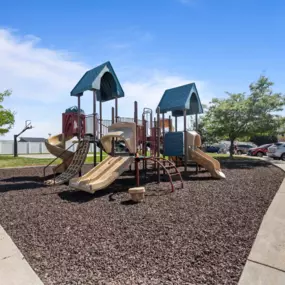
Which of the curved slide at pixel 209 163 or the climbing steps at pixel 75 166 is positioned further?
the curved slide at pixel 209 163

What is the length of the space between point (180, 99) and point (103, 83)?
3.49 meters

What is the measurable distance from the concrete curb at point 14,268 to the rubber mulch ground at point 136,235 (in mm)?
86

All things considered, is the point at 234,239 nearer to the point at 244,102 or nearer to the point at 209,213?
the point at 209,213

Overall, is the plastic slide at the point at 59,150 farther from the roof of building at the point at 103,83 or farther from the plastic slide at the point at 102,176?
the plastic slide at the point at 102,176

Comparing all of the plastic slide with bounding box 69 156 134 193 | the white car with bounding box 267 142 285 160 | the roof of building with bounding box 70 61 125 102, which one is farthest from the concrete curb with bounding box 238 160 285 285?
the white car with bounding box 267 142 285 160

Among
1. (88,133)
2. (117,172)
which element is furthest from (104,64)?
(117,172)

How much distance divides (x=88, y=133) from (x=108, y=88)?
7.86ft

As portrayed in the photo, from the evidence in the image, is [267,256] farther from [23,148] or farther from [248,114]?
[23,148]

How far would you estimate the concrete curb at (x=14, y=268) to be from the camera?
98.5 inches

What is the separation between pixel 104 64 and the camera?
9.38 meters

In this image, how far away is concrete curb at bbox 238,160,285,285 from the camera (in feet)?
8.04

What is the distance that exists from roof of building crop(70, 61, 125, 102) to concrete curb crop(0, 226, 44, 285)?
656 centimetres

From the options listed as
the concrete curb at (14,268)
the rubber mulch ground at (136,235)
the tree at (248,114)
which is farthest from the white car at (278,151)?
the concrete curb at (14,268)

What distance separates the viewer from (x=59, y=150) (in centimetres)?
991
